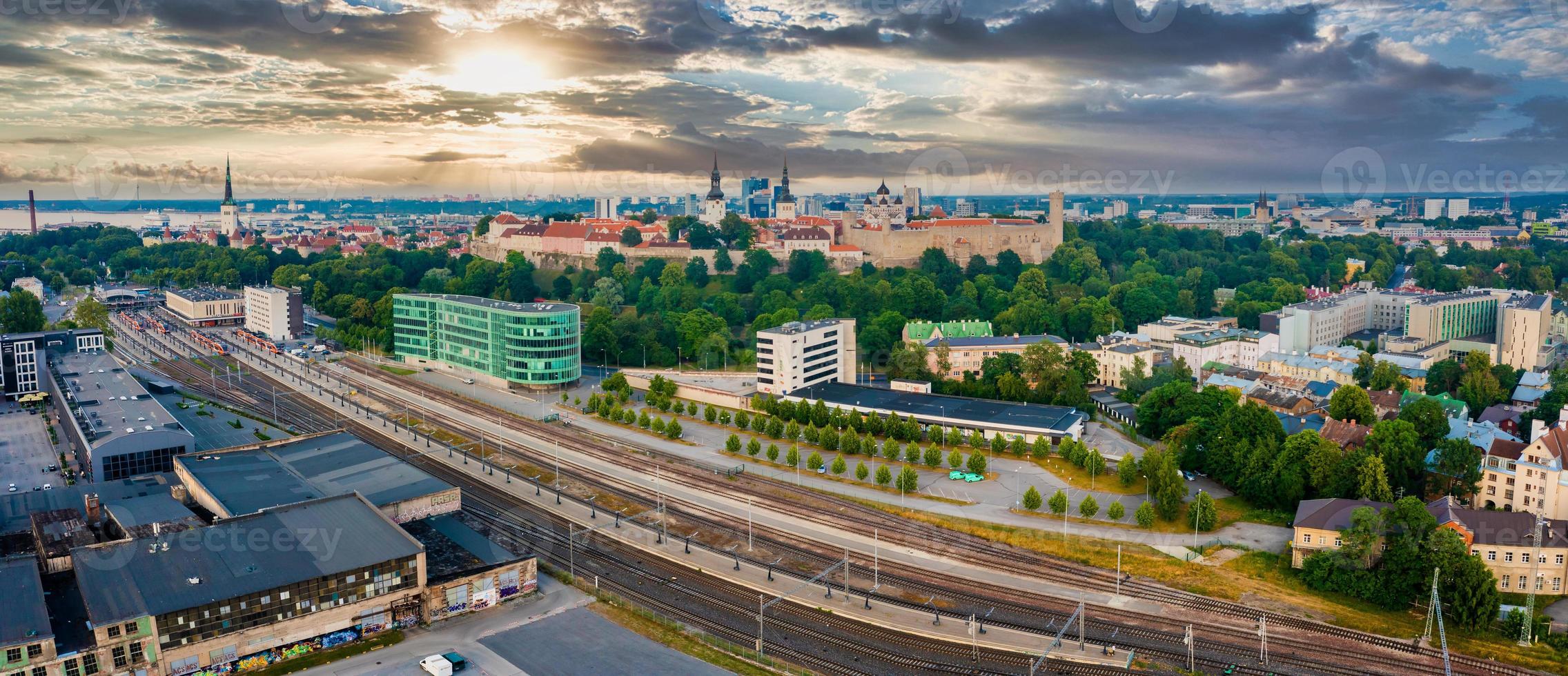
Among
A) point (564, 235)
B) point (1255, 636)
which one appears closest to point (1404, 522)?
point (1255, 636)

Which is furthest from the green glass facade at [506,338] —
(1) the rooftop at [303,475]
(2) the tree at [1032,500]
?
(2) the tree at [1032,500]

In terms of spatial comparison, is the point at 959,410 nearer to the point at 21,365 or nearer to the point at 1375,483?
the point at 1375,483

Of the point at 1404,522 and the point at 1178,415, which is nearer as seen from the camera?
the point at 1404,522

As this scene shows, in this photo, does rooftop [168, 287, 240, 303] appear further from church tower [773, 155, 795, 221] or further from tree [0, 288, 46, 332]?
church tower [773, 155, 795, 221]

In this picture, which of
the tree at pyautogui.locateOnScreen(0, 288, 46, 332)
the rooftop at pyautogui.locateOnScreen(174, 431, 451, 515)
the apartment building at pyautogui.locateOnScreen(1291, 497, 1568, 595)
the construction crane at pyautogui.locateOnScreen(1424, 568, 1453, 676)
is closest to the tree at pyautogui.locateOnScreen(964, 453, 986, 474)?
the apartment building at pyautogui.locateOnScreen(1291, 497, 1568, 595)

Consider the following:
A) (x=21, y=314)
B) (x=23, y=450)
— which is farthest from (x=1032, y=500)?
(x=21, y=314)

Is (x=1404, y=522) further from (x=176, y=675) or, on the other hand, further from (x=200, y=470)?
(x=200, y=470)
